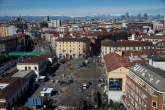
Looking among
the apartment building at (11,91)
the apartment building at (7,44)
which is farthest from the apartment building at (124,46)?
Result: the apartment building at (7,44)

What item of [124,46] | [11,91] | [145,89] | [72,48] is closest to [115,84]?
[145,89]

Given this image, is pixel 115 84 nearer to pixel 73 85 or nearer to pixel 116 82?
pixel 116 82

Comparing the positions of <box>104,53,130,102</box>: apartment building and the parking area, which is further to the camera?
the parking area

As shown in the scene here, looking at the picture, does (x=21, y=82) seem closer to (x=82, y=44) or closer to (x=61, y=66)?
(x=61, y=66)

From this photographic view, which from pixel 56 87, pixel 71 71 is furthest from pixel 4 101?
pixel 71 71

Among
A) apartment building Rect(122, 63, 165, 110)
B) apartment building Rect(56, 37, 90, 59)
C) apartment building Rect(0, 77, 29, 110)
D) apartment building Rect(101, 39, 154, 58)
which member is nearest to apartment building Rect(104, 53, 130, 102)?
apartment building Rect(122, 63, 165, 110)

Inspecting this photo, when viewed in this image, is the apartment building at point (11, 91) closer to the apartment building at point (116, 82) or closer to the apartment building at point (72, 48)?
the apartment building at point (116, 82)

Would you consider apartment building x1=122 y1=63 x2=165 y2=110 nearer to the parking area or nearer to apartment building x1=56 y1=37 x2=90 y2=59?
the parking area
